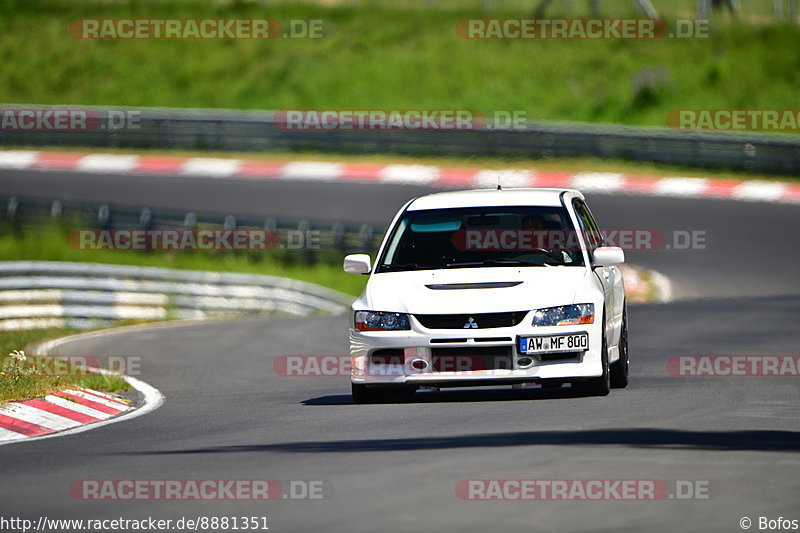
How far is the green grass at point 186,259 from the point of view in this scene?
1062 inches

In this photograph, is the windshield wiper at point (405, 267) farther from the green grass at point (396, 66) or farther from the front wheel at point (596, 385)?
the green grass at point (396, 66)

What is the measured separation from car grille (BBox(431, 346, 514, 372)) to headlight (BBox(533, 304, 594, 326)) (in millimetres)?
309

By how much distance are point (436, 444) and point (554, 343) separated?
2113mm

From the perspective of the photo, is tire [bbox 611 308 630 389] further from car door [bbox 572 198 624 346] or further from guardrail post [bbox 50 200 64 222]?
guardrail post [bbox 50 200 64 222]

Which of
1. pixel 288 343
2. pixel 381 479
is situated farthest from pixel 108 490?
pixel 288 343

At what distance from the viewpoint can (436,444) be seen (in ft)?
29.4

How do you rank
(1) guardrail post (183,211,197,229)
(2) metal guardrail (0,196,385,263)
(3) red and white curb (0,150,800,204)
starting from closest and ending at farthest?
1. (2) metal guardrail (0,196,385,263)
2. (1) guardrail post (183,211,197,229)
3. (3) red and white curb (0,150,800,204)

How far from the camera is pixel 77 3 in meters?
50.0

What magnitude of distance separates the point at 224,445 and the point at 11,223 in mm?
20244

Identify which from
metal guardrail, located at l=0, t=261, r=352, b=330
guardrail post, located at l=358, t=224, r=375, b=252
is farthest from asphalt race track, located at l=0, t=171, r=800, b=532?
guardrail post, located at l=358, t=224, r=375, b=252

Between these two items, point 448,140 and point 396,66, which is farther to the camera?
point 396,66

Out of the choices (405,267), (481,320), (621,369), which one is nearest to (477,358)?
(481,320)

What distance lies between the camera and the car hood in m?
10.9

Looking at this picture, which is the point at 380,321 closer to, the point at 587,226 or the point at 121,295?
the point at 587,226
